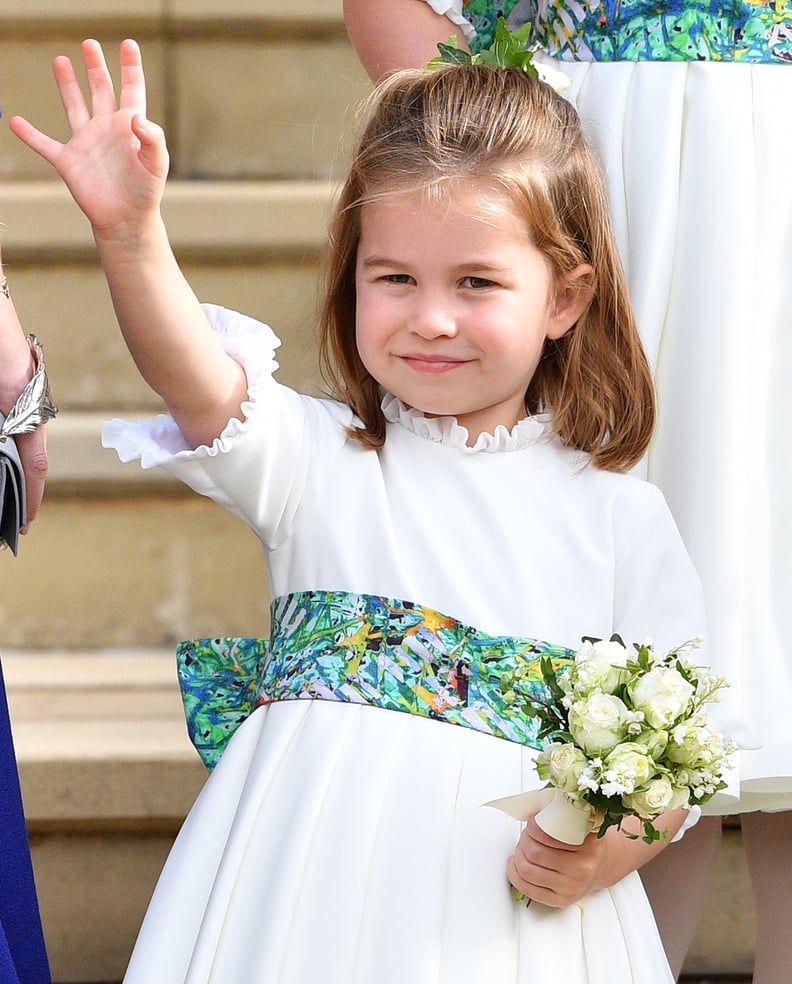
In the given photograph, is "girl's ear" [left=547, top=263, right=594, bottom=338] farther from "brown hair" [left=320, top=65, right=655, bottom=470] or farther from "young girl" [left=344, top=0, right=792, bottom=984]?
"young girl" [left=344, top=0, right=792, bottom=984]

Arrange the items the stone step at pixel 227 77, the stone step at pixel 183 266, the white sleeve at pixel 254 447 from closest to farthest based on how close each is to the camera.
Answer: the white sleeve at pixel 254 447
the stone step at pixel 183 266
the stone step at pixel 227 77

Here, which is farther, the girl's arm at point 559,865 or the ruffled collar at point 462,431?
the ruffled collar at point 462,431

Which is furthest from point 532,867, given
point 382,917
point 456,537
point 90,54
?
point 90,54

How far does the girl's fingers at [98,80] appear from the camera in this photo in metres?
1.35

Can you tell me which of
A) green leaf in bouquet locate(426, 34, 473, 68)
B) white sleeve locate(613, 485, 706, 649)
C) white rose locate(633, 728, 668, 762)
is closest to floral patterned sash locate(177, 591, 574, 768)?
white sleeve locate(613, 485, 706, 649)

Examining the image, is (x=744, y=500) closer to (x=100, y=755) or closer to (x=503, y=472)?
(x=503, y=472)

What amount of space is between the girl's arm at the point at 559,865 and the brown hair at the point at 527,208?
455 mm

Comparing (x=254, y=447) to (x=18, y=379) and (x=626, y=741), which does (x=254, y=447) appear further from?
(x=626, y=741)

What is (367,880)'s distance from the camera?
1402 millimetres

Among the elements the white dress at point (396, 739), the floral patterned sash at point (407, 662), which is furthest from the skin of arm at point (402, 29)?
the floral patterned sash at point (407, 662)

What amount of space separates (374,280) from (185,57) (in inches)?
65.3

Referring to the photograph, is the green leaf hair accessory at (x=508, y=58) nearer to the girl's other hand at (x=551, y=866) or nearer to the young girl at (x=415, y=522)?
the young girl at (x=415, y=522)

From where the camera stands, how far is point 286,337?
2.84 metres

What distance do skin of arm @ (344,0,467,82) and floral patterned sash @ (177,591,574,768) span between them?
2.59ft
